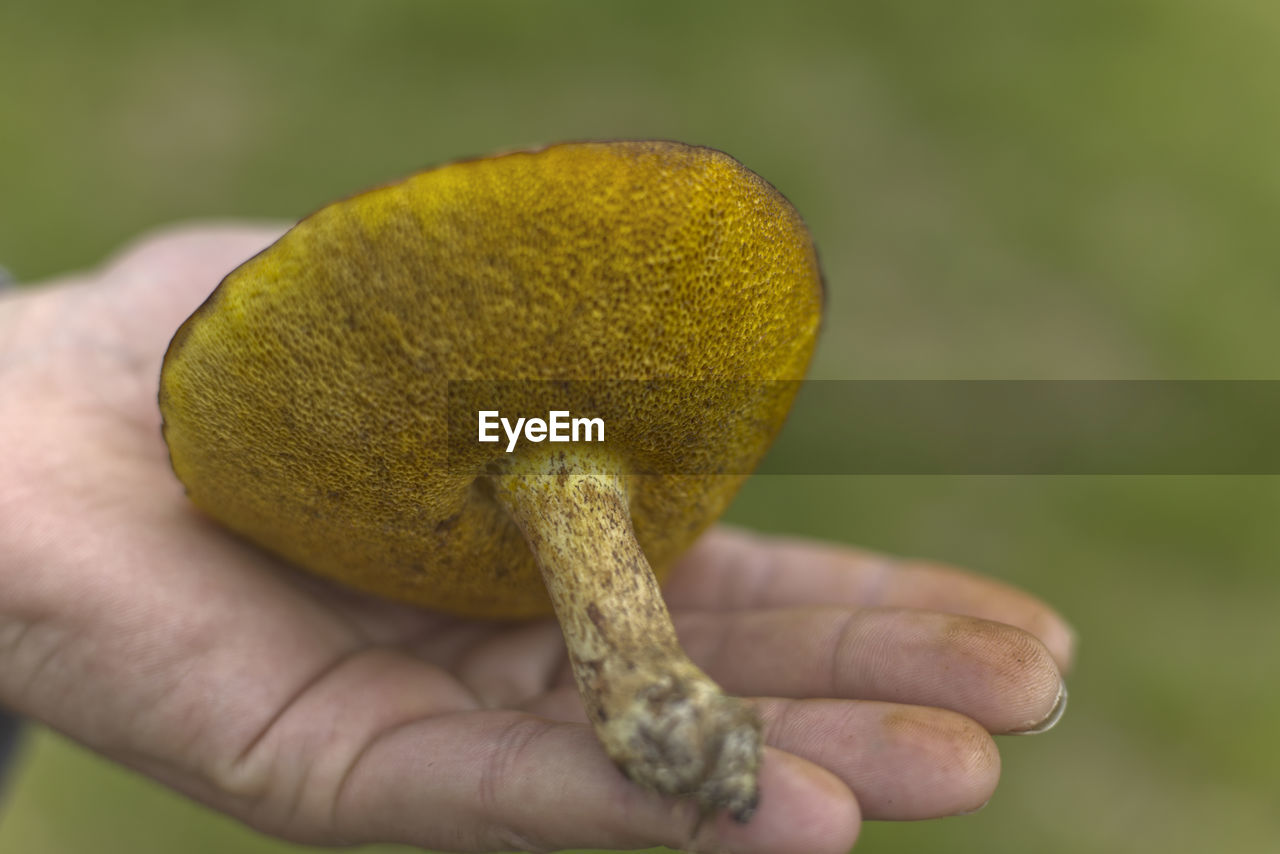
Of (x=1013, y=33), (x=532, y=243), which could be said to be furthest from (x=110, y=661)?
(x=1013, y=33)

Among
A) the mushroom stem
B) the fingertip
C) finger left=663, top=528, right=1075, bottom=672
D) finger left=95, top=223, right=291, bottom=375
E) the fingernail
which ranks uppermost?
finger left=95, top=223, right=291, bottom=375

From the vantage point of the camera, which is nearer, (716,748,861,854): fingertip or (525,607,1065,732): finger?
(716,748,861,854): fingertip

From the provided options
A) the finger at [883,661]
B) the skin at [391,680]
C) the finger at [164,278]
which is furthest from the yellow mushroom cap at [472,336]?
the finger at [164,278]

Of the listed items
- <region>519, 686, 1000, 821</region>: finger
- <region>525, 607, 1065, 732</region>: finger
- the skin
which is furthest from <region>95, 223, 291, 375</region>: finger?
<region>519, 686, 1000, 821</region>: finger

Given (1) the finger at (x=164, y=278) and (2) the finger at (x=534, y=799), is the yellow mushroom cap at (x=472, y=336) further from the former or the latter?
(1) the finger at (x=164, y=278)

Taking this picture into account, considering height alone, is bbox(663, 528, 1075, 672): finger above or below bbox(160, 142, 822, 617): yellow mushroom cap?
below

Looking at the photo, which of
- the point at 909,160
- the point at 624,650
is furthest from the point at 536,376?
the point at 909,160

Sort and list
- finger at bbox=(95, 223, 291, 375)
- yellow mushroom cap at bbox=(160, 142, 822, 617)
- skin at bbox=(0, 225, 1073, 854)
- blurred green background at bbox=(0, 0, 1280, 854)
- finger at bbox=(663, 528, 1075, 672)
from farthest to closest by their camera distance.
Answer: blurred green background at bbox=(0, 0, 1280, 854), finger at bbox=(95, 223, 291, 375), finger at bbox=(663, 528, 1075, 672), skin at bbox=(0, 225, 1073, 854), yellow mushroom cap at bbox=(160, 142, 822, 617)

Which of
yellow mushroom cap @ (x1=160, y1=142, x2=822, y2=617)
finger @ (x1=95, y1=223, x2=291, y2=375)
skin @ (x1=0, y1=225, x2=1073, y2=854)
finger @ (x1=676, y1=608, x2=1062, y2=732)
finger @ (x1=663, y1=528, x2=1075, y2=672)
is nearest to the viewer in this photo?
yellow mushroom cap @ (x1=160, y1=142, x2=822, y2=617)

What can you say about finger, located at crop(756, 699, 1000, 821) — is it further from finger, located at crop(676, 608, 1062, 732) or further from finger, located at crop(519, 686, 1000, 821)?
finger, located at crop(676, 608, 1062, 732)

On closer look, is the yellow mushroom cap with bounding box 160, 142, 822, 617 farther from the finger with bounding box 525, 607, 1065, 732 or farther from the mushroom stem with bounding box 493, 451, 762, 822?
the finger with bounding box 525, 607, 1065, 732
